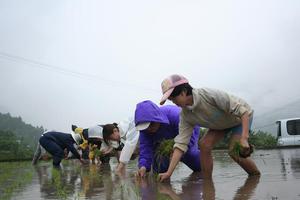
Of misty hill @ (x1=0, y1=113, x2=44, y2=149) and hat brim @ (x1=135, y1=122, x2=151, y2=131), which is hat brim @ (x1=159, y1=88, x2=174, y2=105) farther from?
misty hill @ (x1=0, y1=113, x2=44, y2=149)

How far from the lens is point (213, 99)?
4.66 m

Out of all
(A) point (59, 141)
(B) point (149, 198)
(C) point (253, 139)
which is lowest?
(C) point (253, 139)

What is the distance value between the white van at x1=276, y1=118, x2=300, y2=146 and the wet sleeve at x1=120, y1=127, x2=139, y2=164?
1355cm

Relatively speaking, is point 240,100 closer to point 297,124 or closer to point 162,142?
point 162,142

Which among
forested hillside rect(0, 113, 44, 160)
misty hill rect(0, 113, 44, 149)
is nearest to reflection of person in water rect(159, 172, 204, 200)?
forested hillside rect(0, 113, 44, 160)

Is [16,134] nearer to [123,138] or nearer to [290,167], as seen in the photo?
[123,138]

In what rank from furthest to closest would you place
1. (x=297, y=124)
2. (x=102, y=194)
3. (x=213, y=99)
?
1. (x=297, y=124)
2. (x=213, y=99)
3. (x=102, y=194)

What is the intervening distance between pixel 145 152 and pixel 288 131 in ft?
47.5

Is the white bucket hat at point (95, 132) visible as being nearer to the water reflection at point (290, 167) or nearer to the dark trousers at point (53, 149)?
the dark trousers at point (53, 149)

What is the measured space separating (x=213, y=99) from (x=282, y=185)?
1224mm

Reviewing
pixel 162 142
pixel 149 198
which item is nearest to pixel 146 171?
pixel 162 142

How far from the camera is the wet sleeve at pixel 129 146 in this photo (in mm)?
6523

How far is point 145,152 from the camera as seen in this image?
19.5ft

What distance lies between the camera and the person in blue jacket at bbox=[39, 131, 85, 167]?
444 inches
